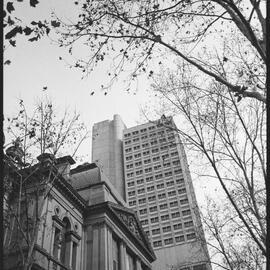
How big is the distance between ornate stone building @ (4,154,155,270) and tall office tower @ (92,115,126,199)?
76.2 meters

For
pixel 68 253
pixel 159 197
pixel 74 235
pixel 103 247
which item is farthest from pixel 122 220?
pixel 159 197

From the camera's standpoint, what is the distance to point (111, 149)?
113812mm

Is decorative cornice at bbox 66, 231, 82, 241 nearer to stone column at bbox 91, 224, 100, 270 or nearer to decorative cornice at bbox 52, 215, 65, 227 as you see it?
decorative cornice at bbox 52, 215, 65, 227

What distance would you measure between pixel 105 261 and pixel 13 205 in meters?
6.50

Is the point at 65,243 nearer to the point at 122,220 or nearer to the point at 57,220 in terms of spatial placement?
the point at 57,220

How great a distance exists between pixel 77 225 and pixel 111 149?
91751mm

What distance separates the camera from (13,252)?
16234 mm

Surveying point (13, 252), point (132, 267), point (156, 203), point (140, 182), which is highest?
point (140, 182)

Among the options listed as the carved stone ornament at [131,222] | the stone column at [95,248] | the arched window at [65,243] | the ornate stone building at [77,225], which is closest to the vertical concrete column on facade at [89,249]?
the ornate stone building at [77,225]

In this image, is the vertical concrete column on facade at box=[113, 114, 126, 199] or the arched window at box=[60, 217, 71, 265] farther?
the vertical concrete column on facade at box=[113, 114, 126, 199]

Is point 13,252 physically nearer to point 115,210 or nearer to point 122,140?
point 115,210

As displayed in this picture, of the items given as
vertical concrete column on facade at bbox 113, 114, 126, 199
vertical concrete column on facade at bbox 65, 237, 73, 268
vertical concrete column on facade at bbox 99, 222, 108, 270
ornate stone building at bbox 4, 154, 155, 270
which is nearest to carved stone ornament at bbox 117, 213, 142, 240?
ornate stone building at bbox 4, 154, 155, 270

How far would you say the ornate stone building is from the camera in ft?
56.4

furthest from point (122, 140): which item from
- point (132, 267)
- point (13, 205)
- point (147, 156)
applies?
point (13, 205)
